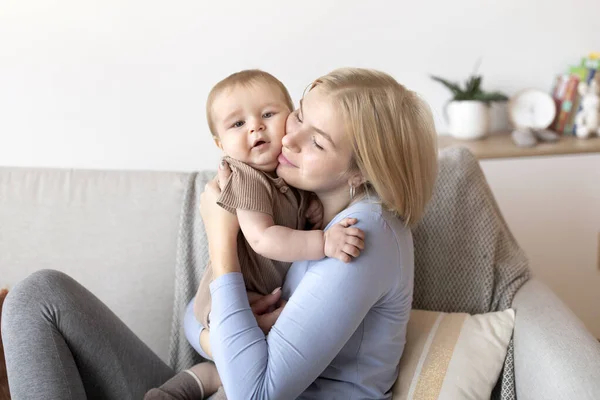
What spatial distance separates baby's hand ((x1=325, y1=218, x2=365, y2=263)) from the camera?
1156 mm

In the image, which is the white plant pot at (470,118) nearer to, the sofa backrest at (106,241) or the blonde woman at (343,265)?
the sofa backrest at (106,241)

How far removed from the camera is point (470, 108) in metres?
2.70

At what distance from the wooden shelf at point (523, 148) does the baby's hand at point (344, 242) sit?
1.38m

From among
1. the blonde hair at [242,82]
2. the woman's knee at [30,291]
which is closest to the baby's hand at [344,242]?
the blonde hair at [242,82]

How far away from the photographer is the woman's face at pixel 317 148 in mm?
1216

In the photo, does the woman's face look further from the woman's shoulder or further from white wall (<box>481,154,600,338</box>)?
white wall (<box>481,154,600,338</box>)

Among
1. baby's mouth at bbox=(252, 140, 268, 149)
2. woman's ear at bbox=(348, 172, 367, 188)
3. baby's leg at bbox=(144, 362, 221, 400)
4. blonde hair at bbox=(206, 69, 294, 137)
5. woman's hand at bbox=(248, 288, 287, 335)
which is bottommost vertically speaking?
baby's leg at bbox=(144, 362, 221, 400)

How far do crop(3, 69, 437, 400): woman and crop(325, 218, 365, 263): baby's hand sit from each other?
2 cm

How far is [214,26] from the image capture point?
8.74 ft

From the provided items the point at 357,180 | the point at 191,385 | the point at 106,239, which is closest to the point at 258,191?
the point at 357,180

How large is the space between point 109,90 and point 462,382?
1.94 m

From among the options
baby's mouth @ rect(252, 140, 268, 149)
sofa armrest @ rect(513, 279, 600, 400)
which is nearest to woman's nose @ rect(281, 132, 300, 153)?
baby's mouth @ rect(252, 140, 268, 149)

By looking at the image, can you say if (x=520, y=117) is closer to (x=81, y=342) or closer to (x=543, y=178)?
(x=543, y=178)

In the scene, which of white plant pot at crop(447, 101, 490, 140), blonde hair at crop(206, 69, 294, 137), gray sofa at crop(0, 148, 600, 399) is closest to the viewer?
blonde hair at crop(206, 69, 294, 137)
